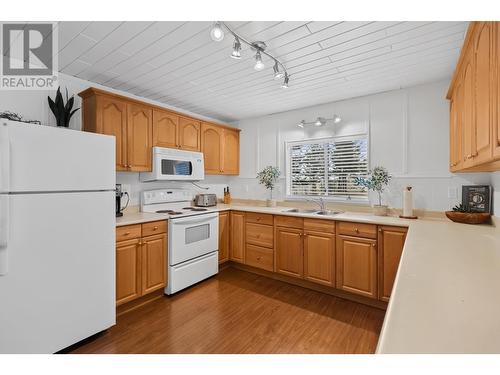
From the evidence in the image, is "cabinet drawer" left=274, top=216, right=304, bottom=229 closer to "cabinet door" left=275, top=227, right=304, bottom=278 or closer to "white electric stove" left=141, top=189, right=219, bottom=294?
"cabinet door" left=275, top=227, right=304, bottom=278

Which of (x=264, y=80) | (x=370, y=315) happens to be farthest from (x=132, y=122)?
(x=370, y=315)

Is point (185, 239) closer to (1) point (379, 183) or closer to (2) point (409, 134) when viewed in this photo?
(1) point (379, 183)

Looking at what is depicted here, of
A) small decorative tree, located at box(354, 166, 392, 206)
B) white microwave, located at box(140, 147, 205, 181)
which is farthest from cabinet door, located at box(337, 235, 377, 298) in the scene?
white microwave, located at box(140, 147, 205, 181)

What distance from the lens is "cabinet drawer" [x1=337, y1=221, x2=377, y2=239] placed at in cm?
243

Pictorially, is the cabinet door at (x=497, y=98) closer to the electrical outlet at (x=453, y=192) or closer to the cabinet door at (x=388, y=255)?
the cabinet door at (x=388, y=255)

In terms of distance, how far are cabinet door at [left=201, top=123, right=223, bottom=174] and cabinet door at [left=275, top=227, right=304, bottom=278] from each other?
1451mm

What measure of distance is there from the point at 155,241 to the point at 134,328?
31.8 inches

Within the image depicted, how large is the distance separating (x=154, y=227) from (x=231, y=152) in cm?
198

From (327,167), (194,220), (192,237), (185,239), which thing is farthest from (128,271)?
(327,167)

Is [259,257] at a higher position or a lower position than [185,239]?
lower

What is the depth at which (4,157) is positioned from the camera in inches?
56.8

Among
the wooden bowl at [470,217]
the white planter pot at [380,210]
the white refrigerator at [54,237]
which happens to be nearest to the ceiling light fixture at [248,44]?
the white refrigerator at [54,237]

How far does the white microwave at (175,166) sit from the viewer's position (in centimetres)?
292

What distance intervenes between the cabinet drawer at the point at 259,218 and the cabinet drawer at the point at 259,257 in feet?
1.16
